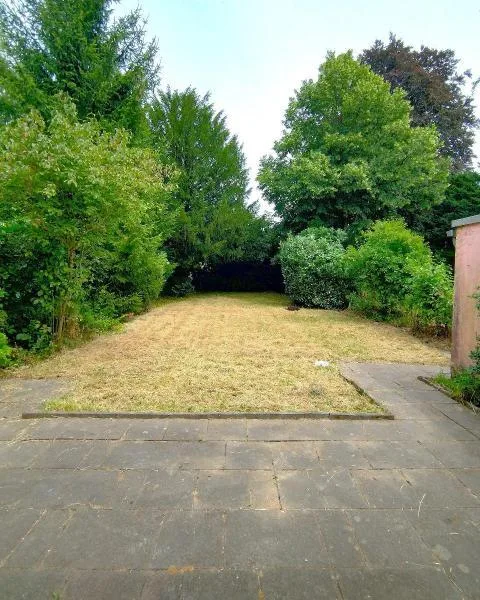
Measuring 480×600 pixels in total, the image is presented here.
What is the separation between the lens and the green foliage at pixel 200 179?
1591 centimetres

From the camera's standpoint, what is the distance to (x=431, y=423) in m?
3.15

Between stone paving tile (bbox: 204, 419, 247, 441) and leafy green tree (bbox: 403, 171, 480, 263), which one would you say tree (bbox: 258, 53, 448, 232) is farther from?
stone paving tile (bbox: 204, 419, 247, 441)

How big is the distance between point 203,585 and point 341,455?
1.39 m

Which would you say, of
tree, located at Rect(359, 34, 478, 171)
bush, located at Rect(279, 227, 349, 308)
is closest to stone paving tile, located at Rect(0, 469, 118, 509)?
bush, located at Rect(279, 227, 349, 308)

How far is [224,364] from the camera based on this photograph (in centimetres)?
499

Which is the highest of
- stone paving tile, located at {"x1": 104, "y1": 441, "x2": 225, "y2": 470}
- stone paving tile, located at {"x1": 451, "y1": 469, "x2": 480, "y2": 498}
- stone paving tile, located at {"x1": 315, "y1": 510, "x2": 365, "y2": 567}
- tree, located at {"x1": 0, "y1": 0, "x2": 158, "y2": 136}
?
tree, located at {"x1": 0, "y1": 0, "x2": 158, "y2": 136}

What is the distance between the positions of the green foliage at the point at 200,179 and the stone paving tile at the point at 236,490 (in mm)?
14095

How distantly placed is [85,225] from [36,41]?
705 centimetres

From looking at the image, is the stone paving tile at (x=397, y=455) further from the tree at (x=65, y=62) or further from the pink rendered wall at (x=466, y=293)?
the tree at (x=65, y=62)

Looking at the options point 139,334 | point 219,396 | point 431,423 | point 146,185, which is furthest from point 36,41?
point 431,423

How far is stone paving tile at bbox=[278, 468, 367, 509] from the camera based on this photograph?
2.01m

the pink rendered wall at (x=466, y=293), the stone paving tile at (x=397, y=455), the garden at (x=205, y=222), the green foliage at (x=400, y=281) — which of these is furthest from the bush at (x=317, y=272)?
the stone paving tile at (x=397, y=455)

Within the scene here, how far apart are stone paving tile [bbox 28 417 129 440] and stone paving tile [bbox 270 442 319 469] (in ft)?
4.09

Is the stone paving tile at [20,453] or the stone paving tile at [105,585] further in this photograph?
the stone paving tile at [20,453]
